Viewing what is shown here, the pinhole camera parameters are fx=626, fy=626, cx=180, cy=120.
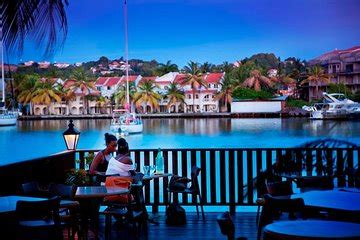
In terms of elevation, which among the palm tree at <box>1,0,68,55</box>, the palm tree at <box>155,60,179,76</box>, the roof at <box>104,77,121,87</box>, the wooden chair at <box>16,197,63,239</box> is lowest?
the wooden chair at <box>16,197,63,239</box>

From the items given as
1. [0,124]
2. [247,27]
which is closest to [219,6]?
[247,27]

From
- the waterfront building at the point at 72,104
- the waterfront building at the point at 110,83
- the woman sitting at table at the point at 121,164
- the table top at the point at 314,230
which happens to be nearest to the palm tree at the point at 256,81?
the waterfront building at the point at 110,83

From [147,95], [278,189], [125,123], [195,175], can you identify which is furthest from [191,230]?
[125,123]

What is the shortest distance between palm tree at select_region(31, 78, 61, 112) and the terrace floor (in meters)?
8.41

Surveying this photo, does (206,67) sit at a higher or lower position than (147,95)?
higher

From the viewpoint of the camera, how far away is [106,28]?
62.0ft

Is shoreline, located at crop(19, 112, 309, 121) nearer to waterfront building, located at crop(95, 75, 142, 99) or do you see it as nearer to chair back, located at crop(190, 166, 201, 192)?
waterfront building, located at crop(95, 75, 142, 99)

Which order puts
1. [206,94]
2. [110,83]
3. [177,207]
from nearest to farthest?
[177,207]
[206,94]
[110,83]

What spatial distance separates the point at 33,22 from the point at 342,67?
12.3 meters

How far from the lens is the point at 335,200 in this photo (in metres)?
4.64

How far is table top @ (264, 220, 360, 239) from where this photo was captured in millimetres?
3252

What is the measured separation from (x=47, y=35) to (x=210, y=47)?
1682 centimetres

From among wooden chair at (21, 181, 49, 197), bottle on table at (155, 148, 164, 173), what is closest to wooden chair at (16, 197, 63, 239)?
wooden chair at (21, 181, 49, 197)

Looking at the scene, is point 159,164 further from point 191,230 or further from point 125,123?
point 125,123
